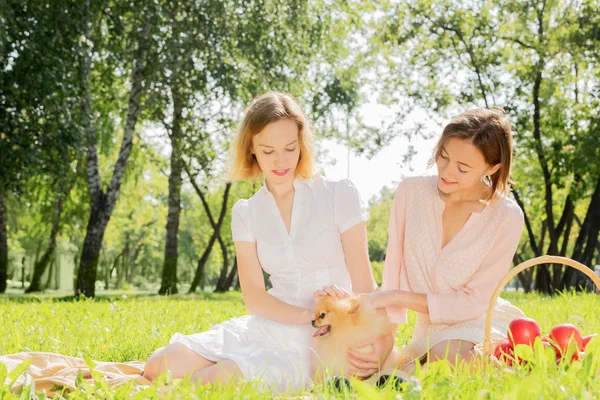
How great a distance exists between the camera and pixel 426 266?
15.5 ft

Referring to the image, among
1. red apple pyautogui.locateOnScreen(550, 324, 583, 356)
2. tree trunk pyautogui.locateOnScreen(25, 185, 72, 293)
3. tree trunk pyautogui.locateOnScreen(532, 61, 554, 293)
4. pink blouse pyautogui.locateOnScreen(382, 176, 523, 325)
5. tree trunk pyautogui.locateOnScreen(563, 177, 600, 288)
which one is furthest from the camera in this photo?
tree trunk pyautogui.locateOnScreen(25, 185, 72, 293)

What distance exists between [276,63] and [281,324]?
1535 cm

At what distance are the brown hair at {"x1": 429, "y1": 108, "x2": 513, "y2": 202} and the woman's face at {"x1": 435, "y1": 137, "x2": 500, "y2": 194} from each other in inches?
1.3

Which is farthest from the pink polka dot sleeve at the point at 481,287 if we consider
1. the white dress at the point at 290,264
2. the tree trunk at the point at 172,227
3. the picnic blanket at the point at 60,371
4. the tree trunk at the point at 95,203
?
the tree trunk at the point at 172,227

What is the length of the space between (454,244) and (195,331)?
361 centimetres

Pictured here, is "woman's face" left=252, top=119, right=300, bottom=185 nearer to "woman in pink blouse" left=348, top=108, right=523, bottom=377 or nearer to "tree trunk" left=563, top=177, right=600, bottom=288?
"woman in pink blouse" left=348, top=108, right=523, bottom=377

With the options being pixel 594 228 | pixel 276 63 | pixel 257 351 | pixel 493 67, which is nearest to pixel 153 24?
A: pixel 276 63

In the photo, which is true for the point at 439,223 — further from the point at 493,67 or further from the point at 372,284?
the point at 493,67

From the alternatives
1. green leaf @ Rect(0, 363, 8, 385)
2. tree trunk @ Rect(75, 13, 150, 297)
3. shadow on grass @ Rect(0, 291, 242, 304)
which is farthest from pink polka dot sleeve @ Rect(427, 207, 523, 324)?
tree trunk @ Rect(75, 13, 150, 297)

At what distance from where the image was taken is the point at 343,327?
3895mm

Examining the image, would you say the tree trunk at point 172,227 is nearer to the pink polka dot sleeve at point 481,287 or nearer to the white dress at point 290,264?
the white dress at point 290,264

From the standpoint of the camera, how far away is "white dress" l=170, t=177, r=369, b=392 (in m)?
4.27

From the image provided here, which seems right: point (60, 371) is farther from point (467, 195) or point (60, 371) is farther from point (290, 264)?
point (467, 195)

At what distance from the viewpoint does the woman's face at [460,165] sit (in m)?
4.29
